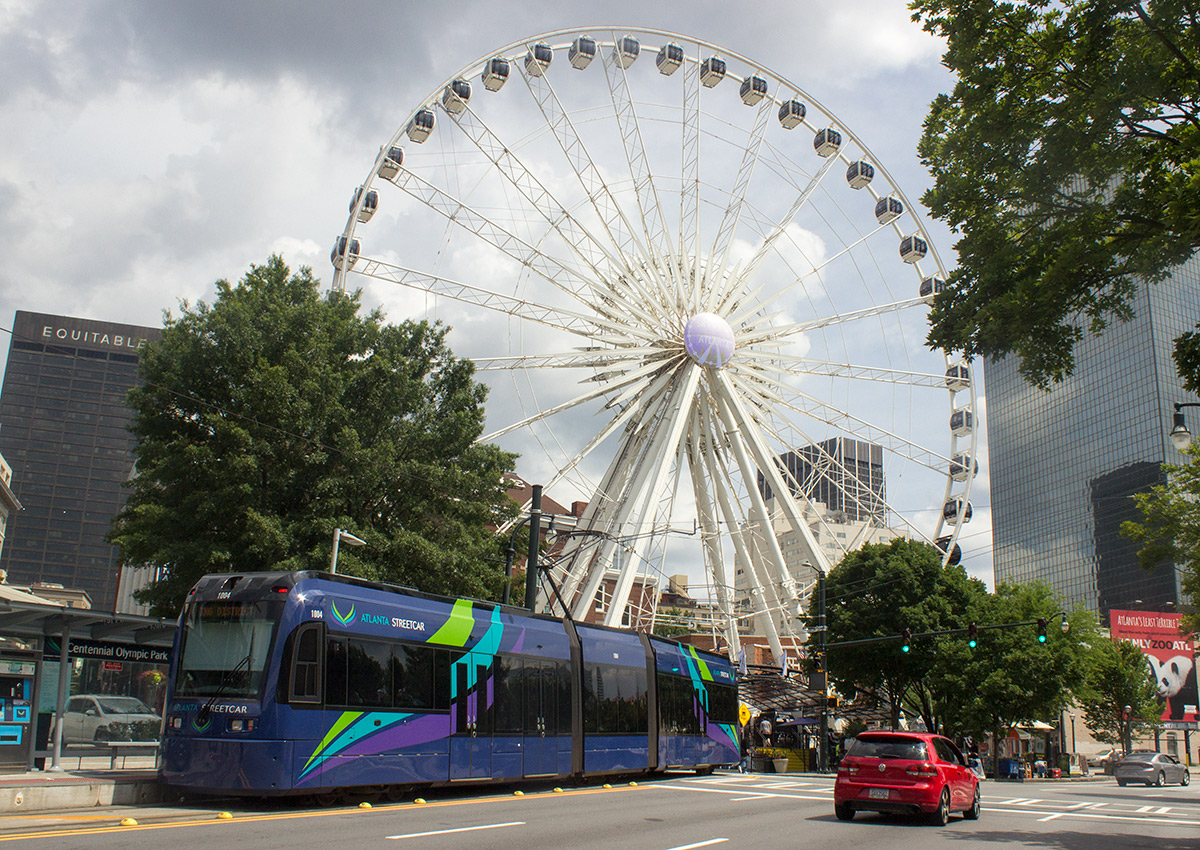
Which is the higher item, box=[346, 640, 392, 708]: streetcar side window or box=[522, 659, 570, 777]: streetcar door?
box=[346, 640, 392, 708]: streetcar side window

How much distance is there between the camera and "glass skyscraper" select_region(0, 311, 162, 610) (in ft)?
621

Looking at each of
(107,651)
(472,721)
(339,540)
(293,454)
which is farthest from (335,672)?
(293,454)

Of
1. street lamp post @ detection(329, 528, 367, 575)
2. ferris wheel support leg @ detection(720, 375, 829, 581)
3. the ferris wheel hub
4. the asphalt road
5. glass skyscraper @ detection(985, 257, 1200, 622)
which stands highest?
glass skyscraper @ detection(985, 257, 1200, 622)

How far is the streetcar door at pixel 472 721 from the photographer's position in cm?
1736

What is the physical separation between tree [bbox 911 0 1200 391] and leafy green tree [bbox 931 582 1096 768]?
3145cm

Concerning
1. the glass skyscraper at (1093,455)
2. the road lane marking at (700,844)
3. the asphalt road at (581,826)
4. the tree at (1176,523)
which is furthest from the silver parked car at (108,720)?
the glass skyscraper at (1093,455)

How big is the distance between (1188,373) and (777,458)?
87.4ft

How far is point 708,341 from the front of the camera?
39.2 m

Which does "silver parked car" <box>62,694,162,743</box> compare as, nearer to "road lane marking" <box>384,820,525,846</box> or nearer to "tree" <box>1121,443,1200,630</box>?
"road lane marking" <box>384,820,525,846</box>

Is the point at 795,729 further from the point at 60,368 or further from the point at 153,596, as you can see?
the point at 60,368

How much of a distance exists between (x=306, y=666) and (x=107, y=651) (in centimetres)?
671

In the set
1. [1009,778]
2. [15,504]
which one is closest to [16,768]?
[1009,778]

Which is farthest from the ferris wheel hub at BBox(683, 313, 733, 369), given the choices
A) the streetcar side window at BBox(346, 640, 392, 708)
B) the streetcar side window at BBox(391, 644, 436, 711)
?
the streetcar side window at BBox(346, 640, 392, 708)

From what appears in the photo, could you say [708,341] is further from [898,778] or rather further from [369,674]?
[369,674]
